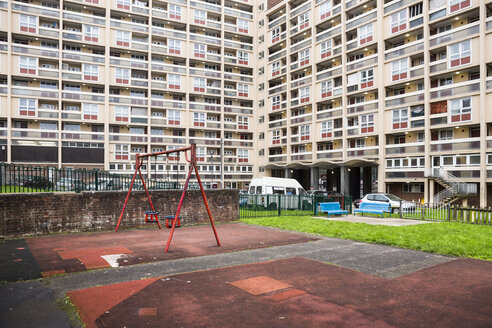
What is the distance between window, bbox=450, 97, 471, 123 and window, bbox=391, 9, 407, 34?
10.1 meters

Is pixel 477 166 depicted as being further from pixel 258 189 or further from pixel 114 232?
pixel 114 232

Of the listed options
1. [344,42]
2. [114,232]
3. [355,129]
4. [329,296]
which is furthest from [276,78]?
[329,296]

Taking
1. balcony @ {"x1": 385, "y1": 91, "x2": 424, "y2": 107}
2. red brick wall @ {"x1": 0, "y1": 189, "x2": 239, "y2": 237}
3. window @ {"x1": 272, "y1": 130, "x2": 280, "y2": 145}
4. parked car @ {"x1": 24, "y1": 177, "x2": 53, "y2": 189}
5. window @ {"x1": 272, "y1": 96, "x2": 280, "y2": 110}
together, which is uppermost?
window @ {"x1": 272, "y1": 96, "x2": 280, "y2": 110}

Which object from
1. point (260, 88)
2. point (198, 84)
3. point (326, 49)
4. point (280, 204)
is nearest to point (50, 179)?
point (280, 204)

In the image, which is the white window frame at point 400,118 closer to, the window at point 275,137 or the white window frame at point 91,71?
the window at point 275,137

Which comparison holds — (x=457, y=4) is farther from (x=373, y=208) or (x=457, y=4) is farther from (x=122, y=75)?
(x=122, y=75)

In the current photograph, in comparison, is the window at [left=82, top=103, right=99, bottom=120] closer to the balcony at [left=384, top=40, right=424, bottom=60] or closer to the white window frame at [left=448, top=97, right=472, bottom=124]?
the balcony at [left=384, top=40, right=424, bottom=60]

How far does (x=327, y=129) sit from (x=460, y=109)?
15904 millimetres

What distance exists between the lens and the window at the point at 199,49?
5453 centimetres

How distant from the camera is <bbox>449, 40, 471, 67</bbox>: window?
1289 inches

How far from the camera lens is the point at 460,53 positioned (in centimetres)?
3328

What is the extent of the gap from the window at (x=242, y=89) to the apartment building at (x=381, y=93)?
13.5ft

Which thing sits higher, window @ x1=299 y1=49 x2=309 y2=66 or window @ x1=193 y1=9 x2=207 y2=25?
window @ x1=193 y1=9 x2=207 y2=25

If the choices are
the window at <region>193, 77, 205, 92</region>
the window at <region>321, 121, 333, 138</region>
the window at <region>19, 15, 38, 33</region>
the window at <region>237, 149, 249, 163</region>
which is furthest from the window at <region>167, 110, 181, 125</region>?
the window at <region>321, 121, 333, 138</region>
